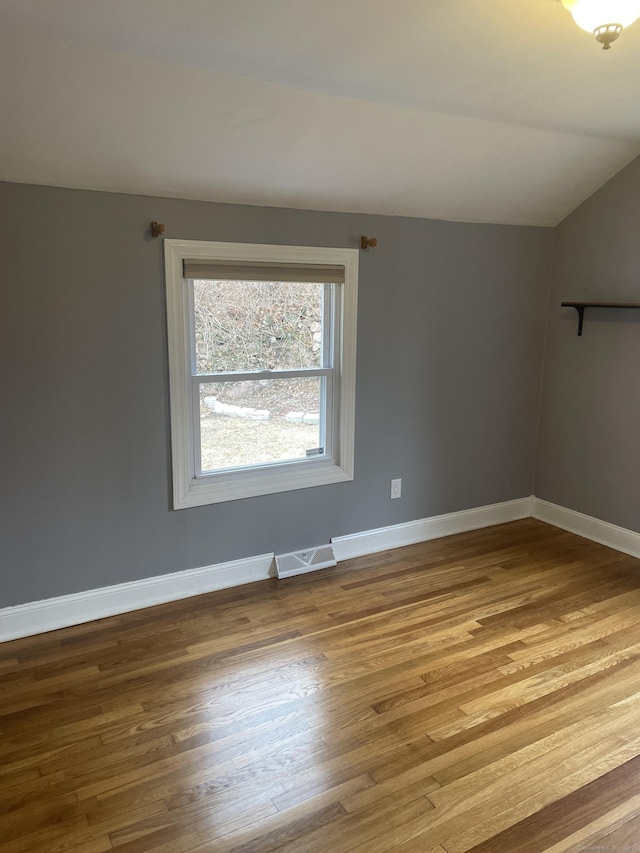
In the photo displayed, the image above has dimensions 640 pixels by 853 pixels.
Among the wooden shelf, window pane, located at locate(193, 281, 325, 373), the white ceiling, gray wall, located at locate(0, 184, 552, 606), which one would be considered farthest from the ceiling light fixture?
the wooden shelf

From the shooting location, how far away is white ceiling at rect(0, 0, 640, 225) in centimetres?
188

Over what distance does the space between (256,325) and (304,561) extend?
4.23 ft

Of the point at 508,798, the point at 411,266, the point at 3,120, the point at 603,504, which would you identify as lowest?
the point at 508,798

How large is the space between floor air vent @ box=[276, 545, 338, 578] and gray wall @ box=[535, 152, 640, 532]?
1.69 meters

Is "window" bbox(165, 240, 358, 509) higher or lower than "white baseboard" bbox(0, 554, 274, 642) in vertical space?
higher

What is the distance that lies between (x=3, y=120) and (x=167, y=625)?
2130 millimetres

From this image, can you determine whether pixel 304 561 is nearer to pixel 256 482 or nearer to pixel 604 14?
pixel 256 482

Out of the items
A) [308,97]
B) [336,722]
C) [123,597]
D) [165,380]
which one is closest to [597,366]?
[308,97]

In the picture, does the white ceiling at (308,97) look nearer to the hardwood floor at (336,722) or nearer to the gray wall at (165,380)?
the gray wall at (165,380)

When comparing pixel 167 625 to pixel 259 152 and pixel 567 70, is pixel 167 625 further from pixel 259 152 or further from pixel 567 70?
pixel 567 70

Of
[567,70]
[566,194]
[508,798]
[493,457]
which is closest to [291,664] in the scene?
[508,798]

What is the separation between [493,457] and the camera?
13.4 ft

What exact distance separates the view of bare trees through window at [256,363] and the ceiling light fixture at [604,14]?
1797mm

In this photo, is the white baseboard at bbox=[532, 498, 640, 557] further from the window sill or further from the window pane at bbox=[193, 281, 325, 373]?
the window pane at bbox=[193, 281, 325, 373]
